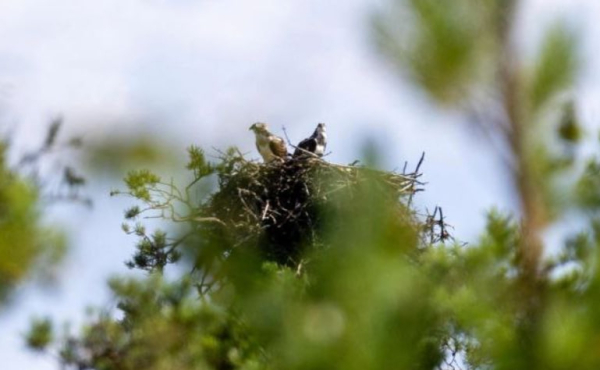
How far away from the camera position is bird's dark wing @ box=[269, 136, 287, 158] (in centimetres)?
1274

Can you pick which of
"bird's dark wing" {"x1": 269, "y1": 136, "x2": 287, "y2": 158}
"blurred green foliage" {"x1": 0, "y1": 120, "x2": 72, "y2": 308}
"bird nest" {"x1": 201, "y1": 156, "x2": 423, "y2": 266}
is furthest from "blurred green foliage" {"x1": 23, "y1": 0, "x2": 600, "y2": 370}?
"bird's dark wing" {"x1": 269, "y1": 136, "x2": 287, "y2": 158}

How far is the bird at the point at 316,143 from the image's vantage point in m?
12.8

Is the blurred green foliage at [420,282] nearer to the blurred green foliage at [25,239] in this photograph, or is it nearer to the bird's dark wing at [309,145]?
the blurred green foliage at [25,239]

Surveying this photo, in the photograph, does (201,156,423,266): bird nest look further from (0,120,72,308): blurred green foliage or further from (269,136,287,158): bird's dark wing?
(0,120,72,308): blurred green foliage

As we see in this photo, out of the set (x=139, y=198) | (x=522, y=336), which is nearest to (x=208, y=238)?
(x=522, y=336)

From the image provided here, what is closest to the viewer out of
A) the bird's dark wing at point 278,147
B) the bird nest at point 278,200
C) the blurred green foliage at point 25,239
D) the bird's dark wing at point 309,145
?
the blurred green foliage at point 25,239

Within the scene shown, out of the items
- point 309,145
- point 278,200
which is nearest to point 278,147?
point 309,145

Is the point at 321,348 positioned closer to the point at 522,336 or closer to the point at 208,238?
the point at 522,336

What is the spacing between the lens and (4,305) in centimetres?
486

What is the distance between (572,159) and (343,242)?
1259 millimetres

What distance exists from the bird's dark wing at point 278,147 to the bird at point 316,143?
0.15 m

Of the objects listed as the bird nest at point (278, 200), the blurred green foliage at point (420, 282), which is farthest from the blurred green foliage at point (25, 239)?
the bird nest at point (278, 200)

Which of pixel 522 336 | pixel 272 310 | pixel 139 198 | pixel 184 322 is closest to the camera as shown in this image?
pixel 272 310

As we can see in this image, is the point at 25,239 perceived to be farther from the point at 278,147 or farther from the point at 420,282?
the point at 278,147
